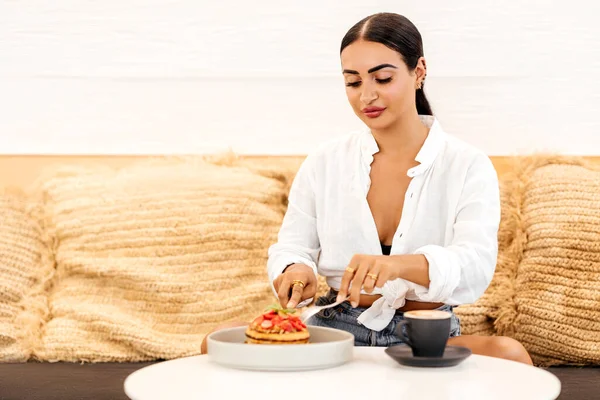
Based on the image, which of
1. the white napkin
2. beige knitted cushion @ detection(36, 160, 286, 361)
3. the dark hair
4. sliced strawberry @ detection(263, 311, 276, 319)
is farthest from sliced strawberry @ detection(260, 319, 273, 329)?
beige knitted cushion @ detection(36, 160, 286, 361)

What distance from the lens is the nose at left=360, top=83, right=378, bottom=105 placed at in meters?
1.61

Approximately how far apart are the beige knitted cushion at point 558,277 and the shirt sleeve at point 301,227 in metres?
0.55

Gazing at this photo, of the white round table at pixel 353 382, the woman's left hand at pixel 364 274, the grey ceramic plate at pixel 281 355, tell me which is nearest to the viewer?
the white round table at pixel 353 382

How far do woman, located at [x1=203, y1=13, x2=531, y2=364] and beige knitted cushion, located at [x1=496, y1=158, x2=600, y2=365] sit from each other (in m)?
0.40

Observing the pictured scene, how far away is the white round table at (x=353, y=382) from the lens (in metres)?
1.06

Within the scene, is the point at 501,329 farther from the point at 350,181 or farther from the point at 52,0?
the point at 52,0

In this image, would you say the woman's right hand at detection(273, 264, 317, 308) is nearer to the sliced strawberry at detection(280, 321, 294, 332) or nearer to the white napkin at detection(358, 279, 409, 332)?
the white napkin at detection(358, 279, 409, 332)

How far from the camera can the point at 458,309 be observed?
6.73ft

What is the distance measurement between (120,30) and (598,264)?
1467 mm

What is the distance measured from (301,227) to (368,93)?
0.34 meters

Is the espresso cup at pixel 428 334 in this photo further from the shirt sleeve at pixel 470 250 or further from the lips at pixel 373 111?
the lips at pixel 373 111

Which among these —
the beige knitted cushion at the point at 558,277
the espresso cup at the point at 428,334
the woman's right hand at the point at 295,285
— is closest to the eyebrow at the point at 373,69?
the woman's right hand at the point at 295,285

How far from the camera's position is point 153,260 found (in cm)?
214

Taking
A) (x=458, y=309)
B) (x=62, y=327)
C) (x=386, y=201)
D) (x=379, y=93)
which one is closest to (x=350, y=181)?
(x=386, y=201)
